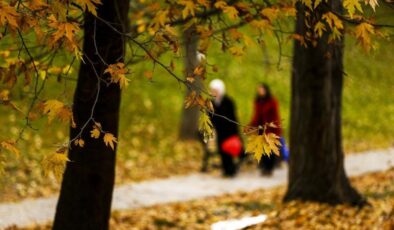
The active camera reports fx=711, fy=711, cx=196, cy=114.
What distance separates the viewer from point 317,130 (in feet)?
31.8

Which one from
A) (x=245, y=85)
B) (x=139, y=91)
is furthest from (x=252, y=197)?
(x=245, y=85)

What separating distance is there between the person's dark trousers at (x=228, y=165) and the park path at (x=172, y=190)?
0.15m

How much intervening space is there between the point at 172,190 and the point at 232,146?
185 centimetres

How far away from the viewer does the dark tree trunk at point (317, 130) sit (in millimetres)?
9484

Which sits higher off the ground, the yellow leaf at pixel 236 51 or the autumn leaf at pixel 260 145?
the yellow leaf at pixel 236 51

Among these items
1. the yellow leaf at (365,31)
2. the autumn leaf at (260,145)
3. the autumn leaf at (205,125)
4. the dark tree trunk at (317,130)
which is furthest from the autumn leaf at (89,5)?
the dark tree trunk at (317,130)

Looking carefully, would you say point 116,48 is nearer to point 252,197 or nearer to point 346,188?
point 346,188

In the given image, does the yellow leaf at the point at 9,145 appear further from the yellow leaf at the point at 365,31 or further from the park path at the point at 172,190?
the park path at the point at 172,190

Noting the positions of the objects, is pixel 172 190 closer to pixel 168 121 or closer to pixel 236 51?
pixel 236 51

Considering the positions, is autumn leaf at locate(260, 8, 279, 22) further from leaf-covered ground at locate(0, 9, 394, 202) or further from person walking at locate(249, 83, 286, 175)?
person walking at locate(249, 83, 286, 175)

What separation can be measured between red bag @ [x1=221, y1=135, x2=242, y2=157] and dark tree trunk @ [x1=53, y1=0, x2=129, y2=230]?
7.31m

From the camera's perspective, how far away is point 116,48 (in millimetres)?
6891

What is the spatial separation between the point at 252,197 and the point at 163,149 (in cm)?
727

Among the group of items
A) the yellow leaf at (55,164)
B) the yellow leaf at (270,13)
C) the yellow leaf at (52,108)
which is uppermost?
the yellow leaf at (270,13)
